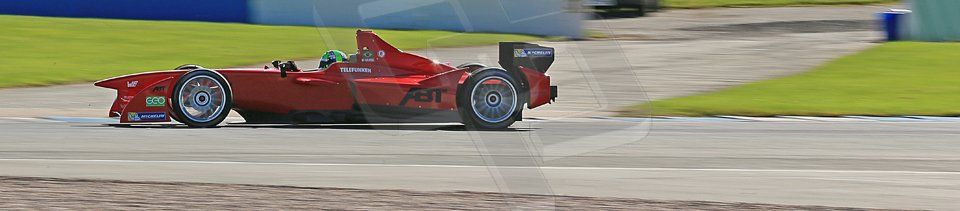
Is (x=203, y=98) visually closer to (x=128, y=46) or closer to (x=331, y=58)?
(x=331, y=58)

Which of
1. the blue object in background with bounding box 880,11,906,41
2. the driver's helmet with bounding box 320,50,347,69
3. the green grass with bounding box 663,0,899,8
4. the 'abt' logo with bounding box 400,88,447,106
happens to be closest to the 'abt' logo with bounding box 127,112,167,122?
the driver's helmet with bounding box 320,50,347,69

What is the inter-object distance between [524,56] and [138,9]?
58.8 ft

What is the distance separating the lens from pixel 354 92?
1067 centimetres

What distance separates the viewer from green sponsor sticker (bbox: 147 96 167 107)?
34.6 feet

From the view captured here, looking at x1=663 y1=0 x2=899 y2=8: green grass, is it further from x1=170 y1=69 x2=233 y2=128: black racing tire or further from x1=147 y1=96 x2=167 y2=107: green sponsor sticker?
x1=147 y1=96 x2=167 y2=107: green sponsor sticker

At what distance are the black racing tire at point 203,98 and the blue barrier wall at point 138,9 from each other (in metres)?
16.9

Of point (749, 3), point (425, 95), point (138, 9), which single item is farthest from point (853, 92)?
point (749, 3)

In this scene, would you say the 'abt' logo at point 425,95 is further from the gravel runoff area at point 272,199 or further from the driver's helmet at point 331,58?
the gravel runoff area at point 272,199

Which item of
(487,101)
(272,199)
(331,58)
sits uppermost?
(331,58)

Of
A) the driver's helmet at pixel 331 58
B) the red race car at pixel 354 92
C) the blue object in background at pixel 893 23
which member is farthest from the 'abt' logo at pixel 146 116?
the blue object in background at pixel 893 23

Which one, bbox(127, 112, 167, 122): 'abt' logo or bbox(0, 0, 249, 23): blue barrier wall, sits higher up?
bbox(0, 0, 249, 23): blue barrier wall

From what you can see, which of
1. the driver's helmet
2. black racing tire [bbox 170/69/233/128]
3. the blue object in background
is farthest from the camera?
the blue object in background

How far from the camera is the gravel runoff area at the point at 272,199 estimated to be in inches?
261

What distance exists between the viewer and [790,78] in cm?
1791
